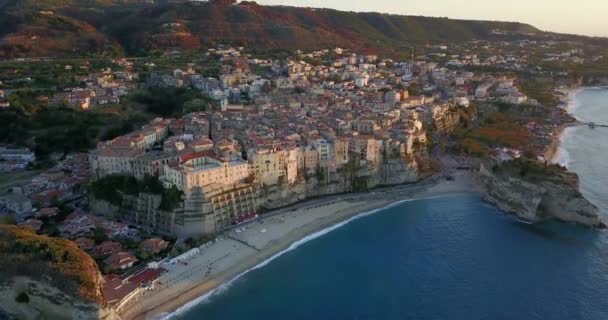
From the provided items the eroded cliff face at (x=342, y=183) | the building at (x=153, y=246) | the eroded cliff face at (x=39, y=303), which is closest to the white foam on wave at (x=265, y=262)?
the eroded cliff face at (x=342, y=183)

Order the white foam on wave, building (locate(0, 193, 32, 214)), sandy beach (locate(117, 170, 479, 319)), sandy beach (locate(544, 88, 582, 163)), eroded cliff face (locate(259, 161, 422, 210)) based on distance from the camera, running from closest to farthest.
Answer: the white foam on wave, sandy beach (locate(117, 170, 479, 319)), building (locate(0, 193, 32, 214)), eroded cliff face (locate(259, 161, 422, 210)), sandy beach (locate(544, 88, 582, 163))

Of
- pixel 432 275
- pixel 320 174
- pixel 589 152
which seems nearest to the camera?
pixel 432 275

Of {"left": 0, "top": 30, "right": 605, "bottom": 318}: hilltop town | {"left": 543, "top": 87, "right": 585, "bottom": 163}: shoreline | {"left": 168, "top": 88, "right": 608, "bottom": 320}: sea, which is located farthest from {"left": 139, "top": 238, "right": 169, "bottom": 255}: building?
{"left": 543, "top": 87, "right": 585, "bottom": 163}: shoreline

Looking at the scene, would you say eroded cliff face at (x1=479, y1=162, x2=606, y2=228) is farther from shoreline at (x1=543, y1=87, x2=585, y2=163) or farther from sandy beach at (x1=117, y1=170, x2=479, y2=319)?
shoreline at (x1=543, y1=87, x2=585, y2=163)

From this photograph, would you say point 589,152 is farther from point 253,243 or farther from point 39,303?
point 39,303

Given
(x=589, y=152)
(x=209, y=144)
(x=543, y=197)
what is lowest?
(x=589, y=152)

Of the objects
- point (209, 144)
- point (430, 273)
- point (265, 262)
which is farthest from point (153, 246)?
point (430, 273)

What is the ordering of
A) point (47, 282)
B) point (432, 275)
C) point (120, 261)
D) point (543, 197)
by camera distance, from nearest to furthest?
point (47, 282)
point (120, 261)
point (432, 275)
point (543, 197)

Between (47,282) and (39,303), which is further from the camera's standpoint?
(39,303)
